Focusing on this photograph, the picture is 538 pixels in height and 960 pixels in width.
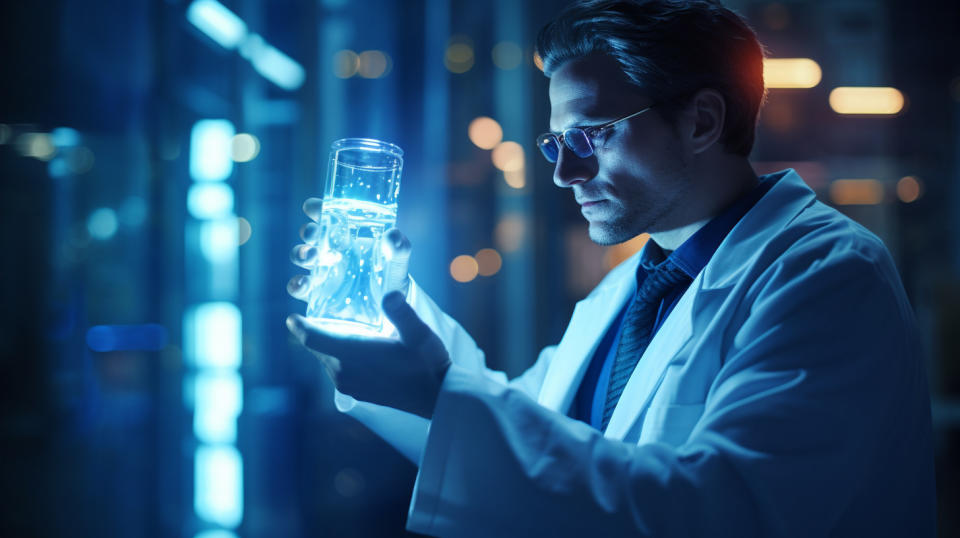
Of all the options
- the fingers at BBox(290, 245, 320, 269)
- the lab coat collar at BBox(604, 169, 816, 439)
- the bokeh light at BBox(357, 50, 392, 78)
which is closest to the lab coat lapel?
the lab coat collar at BBox(604, 169, 816, 439)

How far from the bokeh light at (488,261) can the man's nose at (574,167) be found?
2.68m

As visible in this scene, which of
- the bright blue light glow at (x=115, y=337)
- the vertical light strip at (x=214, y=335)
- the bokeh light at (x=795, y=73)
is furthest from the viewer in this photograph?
the bright blue light glow at (x=115, y=337)

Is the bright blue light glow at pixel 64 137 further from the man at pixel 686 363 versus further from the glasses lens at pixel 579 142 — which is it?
the glasses lens at pixel 579 142

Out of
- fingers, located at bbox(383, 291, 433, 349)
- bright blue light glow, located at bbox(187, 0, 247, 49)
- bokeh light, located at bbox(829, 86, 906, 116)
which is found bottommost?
fingers, located at bbox(383, 291, 433, 349)

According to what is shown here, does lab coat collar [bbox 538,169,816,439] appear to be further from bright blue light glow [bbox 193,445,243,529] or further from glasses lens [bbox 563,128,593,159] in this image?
bright blue light glow [bbox 193,445,243,529]

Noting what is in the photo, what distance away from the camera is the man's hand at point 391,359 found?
986mm

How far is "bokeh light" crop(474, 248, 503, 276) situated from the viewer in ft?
13.5

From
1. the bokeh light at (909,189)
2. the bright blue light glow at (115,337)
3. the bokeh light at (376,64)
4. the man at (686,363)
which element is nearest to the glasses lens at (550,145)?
the man at (686,363)

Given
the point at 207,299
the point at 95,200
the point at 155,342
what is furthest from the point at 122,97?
the point at 155,342

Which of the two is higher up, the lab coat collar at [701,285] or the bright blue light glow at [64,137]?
the bright blue light glow at [64,137]

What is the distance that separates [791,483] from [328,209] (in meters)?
0.98

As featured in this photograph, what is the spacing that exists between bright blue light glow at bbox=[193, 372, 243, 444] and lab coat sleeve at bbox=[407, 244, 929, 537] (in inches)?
107

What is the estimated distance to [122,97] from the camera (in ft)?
14.9

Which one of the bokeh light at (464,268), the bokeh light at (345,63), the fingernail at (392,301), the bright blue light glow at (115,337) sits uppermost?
the bokeh light at (345,63)
